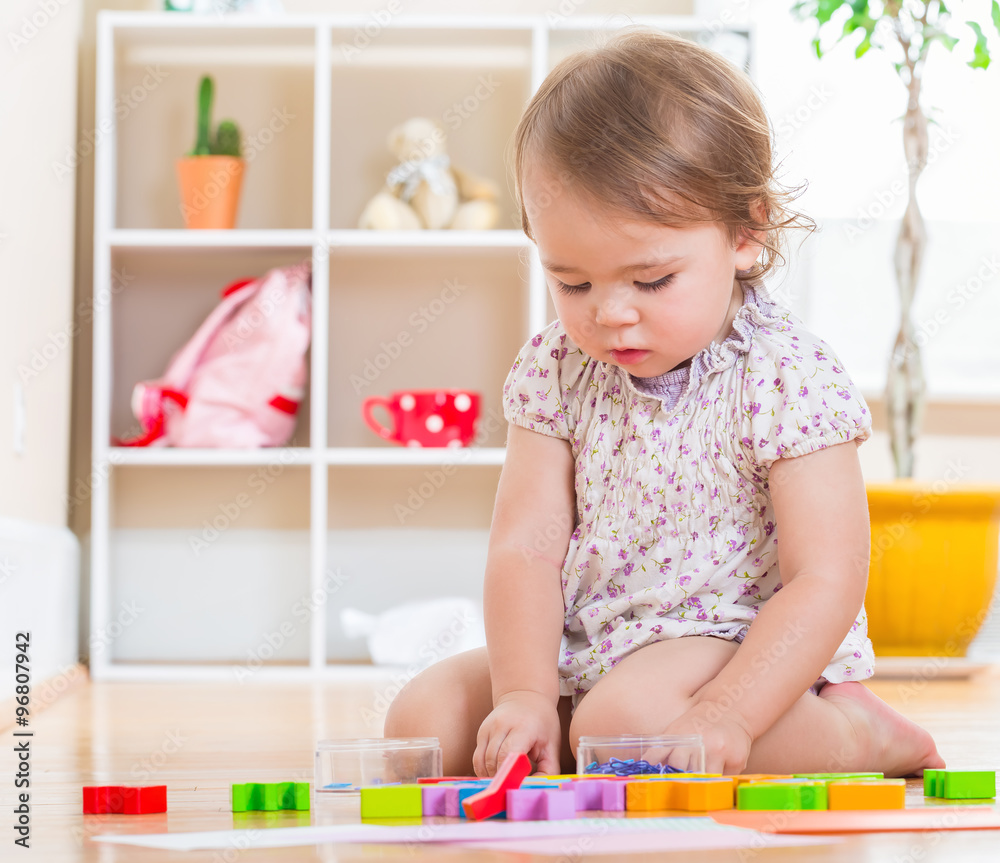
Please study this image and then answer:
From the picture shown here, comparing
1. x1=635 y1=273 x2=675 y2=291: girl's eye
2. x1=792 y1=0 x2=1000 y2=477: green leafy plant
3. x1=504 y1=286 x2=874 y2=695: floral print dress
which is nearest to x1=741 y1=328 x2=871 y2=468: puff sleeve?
x1=504 y1=286 x2=874 y2=695: floral print dress

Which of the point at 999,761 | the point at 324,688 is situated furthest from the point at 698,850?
the point at 324,688

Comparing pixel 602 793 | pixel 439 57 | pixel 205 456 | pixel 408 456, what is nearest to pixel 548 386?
pixel 602 793

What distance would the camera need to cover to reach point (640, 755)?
2.39 feet

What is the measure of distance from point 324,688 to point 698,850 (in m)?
1.27

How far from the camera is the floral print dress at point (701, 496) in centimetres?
87

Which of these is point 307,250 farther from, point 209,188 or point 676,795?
point 676,795

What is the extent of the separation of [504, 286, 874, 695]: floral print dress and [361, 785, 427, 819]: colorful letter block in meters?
0.25

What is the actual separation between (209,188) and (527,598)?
137 centimetres

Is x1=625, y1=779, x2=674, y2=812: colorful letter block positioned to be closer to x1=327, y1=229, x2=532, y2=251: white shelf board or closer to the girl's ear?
the girl's ear

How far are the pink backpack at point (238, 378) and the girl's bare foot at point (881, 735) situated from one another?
1.32 meters

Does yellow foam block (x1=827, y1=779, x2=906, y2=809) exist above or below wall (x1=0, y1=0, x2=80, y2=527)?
below

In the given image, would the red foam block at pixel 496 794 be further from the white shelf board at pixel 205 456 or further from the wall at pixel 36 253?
the white shelf board at pixel 205 456

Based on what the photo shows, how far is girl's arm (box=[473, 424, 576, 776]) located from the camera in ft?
2.58

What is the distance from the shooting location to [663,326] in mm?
830
